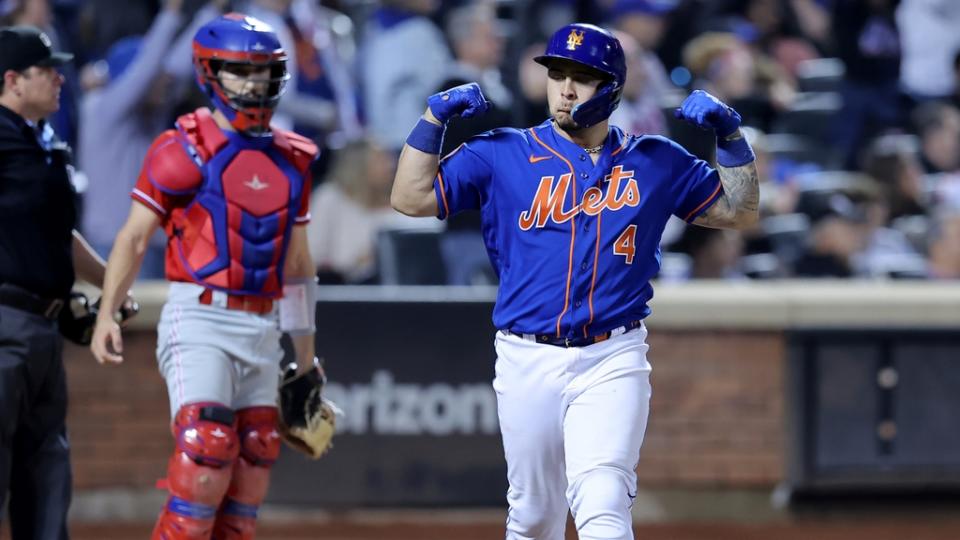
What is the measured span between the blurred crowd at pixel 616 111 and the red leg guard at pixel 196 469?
11.1 ft

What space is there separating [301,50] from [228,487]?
451cm

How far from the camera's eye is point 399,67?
9.86 meters

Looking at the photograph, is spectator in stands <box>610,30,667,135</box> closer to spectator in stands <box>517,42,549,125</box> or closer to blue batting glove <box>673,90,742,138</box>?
spectator in stands <box>517,42,549,125</box>

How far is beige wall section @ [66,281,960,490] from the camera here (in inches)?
348

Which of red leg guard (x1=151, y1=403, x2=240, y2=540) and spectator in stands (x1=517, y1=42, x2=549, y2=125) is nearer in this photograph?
red leg guard (x1=151, y1=403, x2=240, y2=540)

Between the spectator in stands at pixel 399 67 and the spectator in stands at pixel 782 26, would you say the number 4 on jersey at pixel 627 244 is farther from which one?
the spectator in stands at pixel 782 26

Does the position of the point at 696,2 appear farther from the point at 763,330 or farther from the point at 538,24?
the point at 763,330

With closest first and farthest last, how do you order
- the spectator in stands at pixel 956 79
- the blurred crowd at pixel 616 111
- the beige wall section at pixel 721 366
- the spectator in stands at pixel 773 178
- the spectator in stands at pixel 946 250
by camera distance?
the beige wall section at pixel 721 366 < the blurred crowd at pixel 616 111 < the spectator in stands at pixel 946 250 < the spectator in stands at pixel 773 178 < the spectator in stands at pixel 956 79

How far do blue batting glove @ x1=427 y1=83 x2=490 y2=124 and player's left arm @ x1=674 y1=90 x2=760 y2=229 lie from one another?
0.66 metres

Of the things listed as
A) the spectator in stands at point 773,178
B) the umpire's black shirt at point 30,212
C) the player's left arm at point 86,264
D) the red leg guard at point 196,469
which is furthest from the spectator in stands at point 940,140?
the umpire's black shirt at point 30,212

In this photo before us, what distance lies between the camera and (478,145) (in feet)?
17.8

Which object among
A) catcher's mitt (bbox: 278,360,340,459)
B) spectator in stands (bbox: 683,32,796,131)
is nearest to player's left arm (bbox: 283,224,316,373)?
catcher's mitt (bbox: 278,360,340,459)

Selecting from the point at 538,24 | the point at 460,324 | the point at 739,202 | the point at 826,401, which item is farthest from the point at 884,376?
the point at 739,202

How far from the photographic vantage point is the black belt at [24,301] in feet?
19.2
